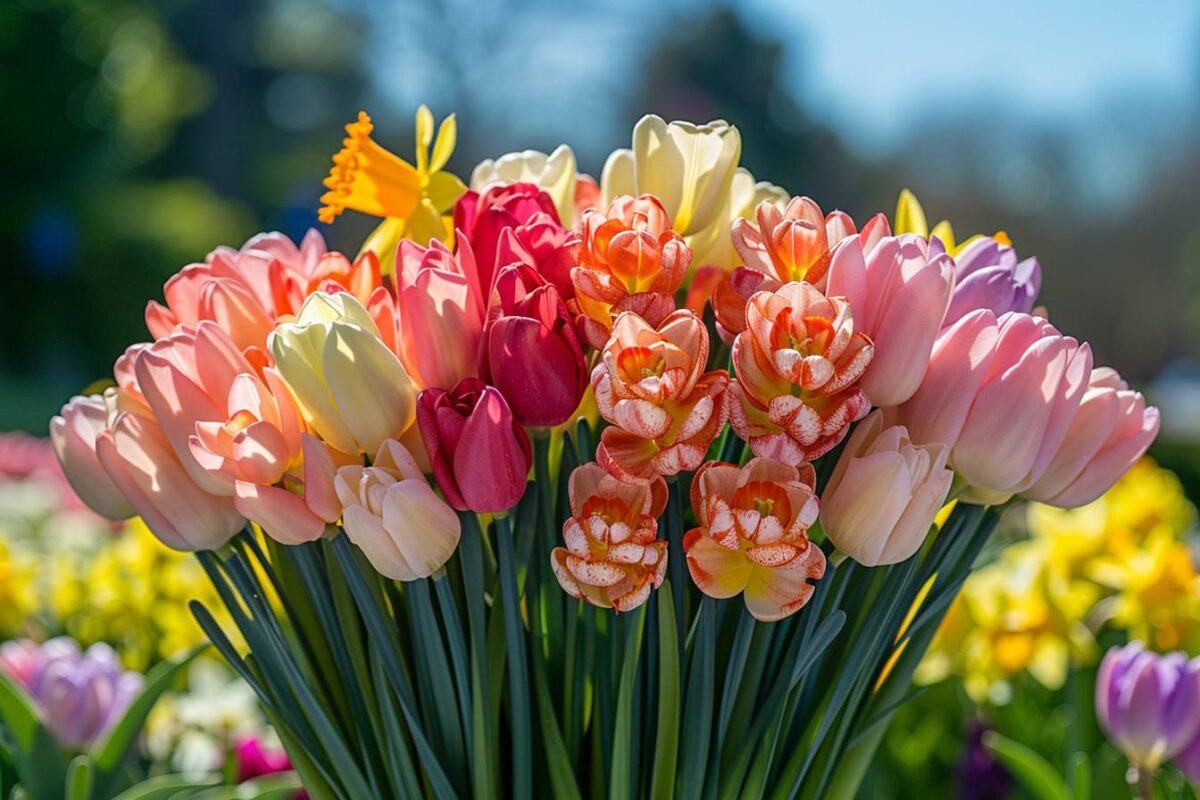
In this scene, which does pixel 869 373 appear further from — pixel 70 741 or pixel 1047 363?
pixel 70 741

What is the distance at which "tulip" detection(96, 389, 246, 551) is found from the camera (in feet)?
1.42

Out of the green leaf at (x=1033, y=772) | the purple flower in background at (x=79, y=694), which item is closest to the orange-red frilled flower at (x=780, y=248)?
the green leaf at (x=1033, y=772)

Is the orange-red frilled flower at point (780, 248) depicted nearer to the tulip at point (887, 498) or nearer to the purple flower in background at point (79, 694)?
the tulip at point (887, 498)

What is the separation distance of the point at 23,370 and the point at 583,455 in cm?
1033

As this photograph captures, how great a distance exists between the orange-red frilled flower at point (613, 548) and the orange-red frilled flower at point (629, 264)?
57 mm

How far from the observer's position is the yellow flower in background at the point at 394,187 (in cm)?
50

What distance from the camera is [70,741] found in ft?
2.36

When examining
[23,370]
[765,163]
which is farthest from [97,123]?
[765,163]

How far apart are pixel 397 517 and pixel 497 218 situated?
128 mm

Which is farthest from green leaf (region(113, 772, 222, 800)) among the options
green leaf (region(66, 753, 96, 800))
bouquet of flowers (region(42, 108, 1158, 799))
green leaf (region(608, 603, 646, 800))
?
green leaf (region(608, 603, 646, 800))

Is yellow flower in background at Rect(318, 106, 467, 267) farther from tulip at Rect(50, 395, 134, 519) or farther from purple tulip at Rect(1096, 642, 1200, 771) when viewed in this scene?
purple tulip at Rect(1096, 642, 1200, 771)

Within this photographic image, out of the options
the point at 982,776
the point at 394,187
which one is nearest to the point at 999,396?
the point at 394,187

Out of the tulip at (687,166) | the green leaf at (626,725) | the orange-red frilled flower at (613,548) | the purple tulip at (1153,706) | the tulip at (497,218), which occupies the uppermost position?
the tulip at (687,166)

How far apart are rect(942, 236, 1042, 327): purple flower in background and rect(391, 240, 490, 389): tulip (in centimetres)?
17
